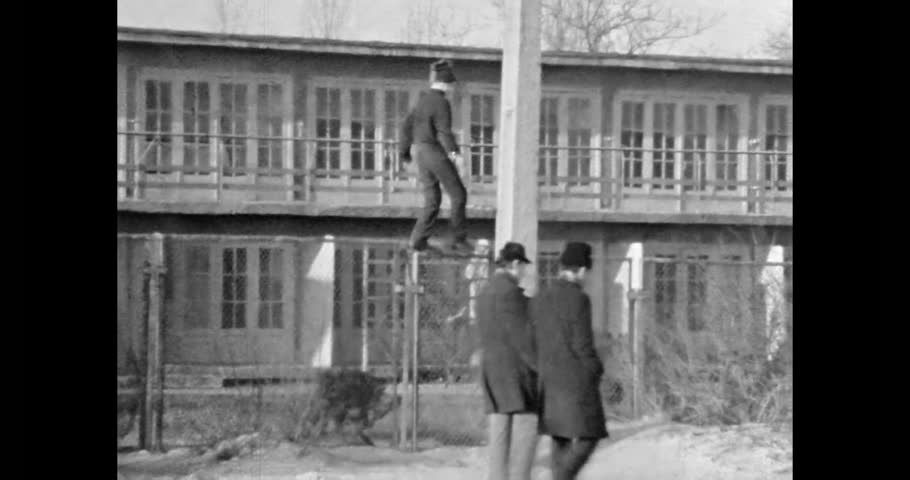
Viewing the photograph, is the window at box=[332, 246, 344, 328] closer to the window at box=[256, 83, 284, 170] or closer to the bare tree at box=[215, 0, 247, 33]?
the window at box=[256, 83, 284, 170]

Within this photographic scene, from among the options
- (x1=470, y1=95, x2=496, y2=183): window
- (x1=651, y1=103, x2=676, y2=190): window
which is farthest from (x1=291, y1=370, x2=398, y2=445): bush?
(x1=651, y1=103, x2=676, y2=190): window

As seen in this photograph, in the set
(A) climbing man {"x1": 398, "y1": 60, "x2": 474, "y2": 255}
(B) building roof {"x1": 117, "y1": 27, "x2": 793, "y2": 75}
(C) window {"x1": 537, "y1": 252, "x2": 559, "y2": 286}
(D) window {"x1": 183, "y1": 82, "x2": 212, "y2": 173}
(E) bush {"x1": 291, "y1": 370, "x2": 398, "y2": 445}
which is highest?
(B) building roof {"x1": 117, "y1": 27, "x2": 793, "y2": 75}

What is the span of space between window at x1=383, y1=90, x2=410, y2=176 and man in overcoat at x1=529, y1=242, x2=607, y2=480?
9.57 metres

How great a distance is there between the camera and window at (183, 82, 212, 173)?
2061 centimetres

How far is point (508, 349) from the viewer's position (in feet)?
38.5

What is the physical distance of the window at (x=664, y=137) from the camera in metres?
23.3

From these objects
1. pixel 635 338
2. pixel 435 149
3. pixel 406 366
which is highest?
pixel 435 149

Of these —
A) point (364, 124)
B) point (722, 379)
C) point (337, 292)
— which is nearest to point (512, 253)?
point (722, 379)

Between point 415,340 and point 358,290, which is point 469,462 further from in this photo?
point 358,290

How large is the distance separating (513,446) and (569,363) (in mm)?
1109

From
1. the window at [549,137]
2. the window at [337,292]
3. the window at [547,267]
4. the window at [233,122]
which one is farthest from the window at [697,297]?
the window at [233,122]

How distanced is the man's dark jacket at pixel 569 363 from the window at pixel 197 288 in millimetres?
6413
